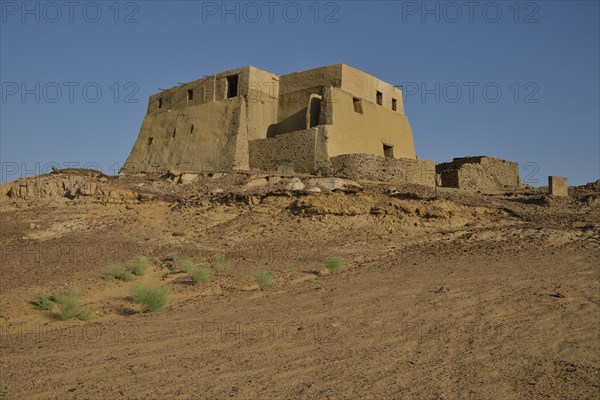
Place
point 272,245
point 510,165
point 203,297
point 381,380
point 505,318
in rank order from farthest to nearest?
point 510,165, point 272,245, point 203,297, point 505,318, point 381,380

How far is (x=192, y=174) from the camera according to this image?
19938 millimetres

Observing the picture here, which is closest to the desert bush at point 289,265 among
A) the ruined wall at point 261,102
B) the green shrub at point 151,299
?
the green shrub at point 151,299

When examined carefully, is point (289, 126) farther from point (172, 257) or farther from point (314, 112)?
point (172, 257)

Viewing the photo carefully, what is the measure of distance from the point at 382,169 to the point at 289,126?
545 centimetres

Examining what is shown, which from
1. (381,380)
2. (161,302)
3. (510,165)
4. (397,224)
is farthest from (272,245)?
(510,165)

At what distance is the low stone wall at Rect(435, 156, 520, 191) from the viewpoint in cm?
2206

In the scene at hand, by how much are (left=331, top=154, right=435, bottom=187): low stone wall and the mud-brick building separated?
3 centimetres

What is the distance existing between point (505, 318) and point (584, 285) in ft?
6.21

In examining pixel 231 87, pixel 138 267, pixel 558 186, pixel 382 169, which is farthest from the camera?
pixel 231 87

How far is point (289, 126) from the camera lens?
23844 mm

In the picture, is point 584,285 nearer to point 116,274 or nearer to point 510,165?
point 116,274

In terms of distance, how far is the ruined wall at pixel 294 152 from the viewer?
20625 millimetres

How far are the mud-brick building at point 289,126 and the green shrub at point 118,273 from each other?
9.52 m

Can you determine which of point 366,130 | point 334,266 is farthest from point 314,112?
point 334,266
